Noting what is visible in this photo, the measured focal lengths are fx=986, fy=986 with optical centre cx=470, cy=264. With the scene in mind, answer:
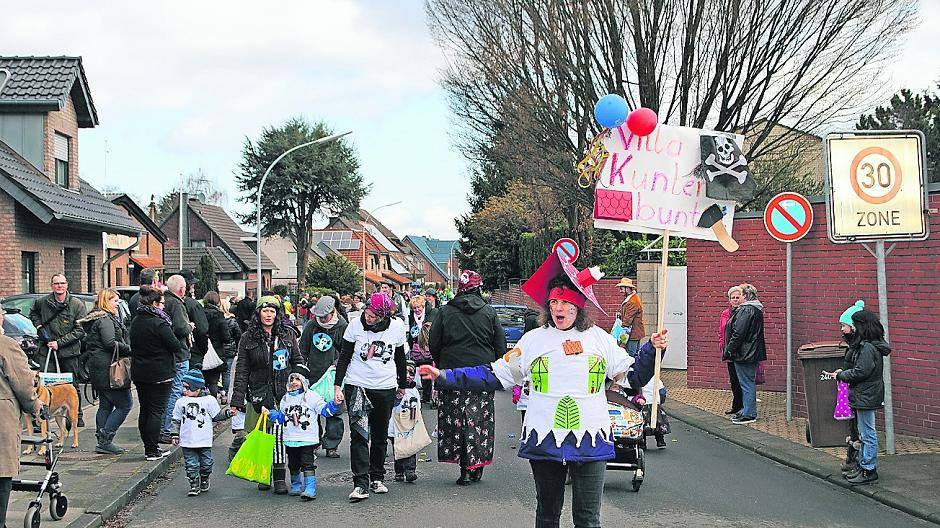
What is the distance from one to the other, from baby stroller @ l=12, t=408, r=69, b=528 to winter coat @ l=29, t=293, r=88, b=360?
4698mm

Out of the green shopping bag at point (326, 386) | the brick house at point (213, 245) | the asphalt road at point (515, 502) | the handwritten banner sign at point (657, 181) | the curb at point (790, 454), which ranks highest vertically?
the brick house at point (213, 245)

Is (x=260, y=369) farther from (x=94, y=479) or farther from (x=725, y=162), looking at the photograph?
(x=725, y=162)

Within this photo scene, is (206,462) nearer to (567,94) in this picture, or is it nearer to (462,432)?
(462,432)

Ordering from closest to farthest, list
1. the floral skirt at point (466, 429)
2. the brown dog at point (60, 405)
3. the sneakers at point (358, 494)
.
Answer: the sneakers at point (358, 494) → the floral skirt at point (466, 429) → the brown dog at point (60, 405)

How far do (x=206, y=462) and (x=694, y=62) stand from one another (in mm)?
16598

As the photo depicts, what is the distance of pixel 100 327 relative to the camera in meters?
10.6

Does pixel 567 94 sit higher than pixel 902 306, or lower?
higher

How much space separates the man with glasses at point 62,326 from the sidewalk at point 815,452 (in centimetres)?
804

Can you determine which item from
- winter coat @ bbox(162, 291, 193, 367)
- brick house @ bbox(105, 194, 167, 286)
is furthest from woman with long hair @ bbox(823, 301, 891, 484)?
brick house @ bbox(105, 194, 167, 286)

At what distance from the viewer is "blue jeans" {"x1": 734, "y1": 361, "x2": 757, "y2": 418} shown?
1315 centimetres

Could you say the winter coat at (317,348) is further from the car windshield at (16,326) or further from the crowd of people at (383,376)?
the car windshield at (16,326)

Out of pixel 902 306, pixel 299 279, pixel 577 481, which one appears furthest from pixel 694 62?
pixel 299 279

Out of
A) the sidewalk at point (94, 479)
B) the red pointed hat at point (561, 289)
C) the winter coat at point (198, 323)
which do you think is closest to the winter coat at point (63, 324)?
the sidewalk at point (94, 479)

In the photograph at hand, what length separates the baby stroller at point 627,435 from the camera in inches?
342
